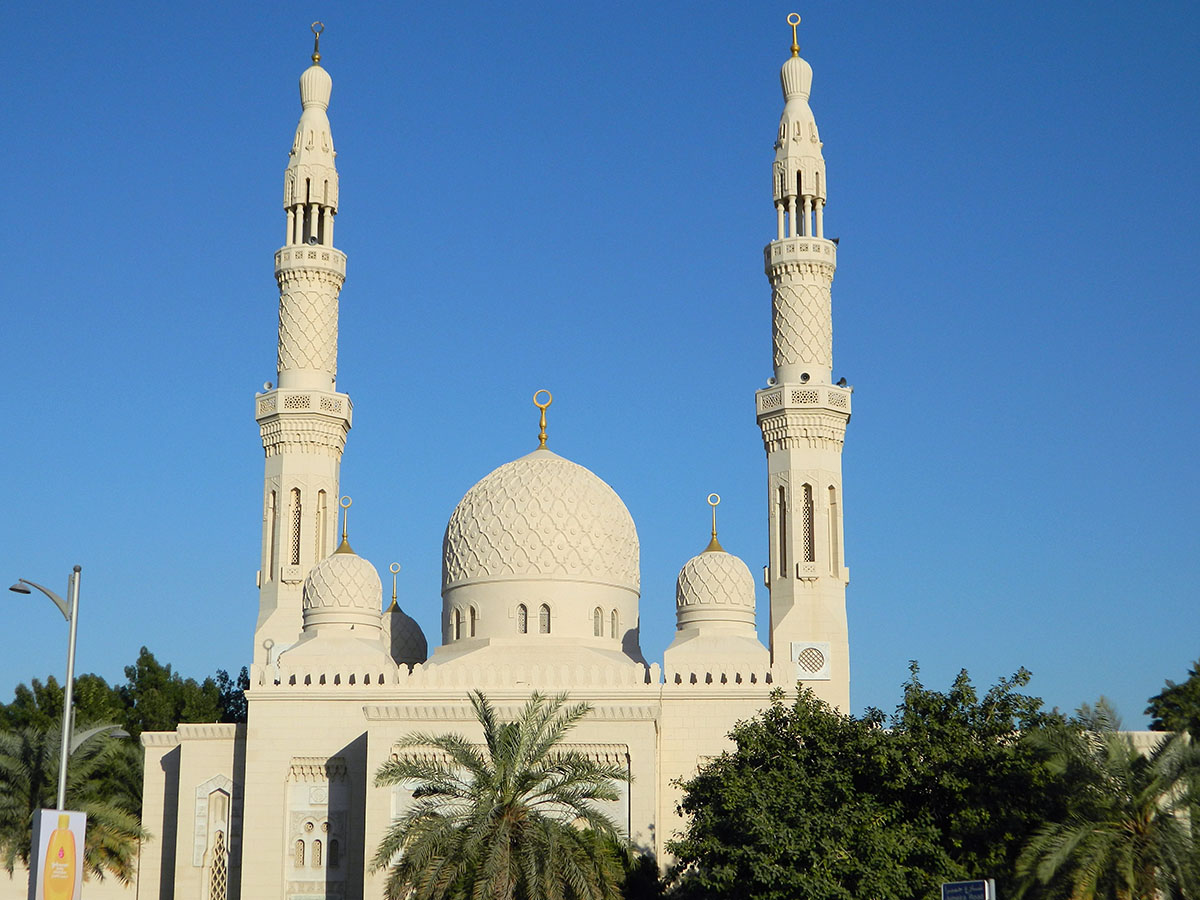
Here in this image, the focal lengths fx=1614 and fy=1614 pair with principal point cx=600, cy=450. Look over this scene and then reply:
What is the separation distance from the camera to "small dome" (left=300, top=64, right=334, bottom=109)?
140ft

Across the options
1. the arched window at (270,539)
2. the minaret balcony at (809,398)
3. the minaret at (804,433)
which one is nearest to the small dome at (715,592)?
the minaret at (804,433)

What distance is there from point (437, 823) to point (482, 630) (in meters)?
12.9

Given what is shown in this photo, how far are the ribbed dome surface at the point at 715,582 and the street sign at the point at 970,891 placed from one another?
1672 cm

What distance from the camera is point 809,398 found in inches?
1508

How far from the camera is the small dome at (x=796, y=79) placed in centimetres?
4125

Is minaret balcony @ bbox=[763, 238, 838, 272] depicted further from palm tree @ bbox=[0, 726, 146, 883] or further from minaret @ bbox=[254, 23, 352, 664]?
palm tree @ bbox=[0, 726, 146, 883]

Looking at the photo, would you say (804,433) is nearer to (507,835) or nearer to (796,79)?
(796,79)

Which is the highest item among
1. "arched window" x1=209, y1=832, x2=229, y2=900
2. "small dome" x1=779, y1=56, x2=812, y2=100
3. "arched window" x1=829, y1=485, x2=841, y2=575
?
"small dome" x1=779, y1=56, x2=812, y2=100

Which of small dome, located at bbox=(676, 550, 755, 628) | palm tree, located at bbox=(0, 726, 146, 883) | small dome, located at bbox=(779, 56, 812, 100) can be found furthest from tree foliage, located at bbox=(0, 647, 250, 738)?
small dome, located at bbox=(779, 56, 812, 100)

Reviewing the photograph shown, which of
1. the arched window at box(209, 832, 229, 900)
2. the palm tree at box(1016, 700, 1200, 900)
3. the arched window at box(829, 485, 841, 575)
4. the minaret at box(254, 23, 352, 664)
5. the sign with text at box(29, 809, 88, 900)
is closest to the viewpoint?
the sign with text at box(29, 809, 88, 900)

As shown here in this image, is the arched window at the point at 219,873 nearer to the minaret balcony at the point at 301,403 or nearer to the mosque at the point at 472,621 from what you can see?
the mosque at the point at 472,621

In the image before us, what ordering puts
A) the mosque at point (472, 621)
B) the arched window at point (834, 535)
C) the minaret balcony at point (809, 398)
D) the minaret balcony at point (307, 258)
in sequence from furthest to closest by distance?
the minaret balcony at point (307, 258)
the minaret balcony at point (809, 398)
the arched window at point (834, 535)
the mosque at point (472, 621)

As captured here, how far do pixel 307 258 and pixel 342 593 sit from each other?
9.20 metres

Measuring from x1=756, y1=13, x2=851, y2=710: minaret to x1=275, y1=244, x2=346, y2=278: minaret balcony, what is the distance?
11.0 metres
